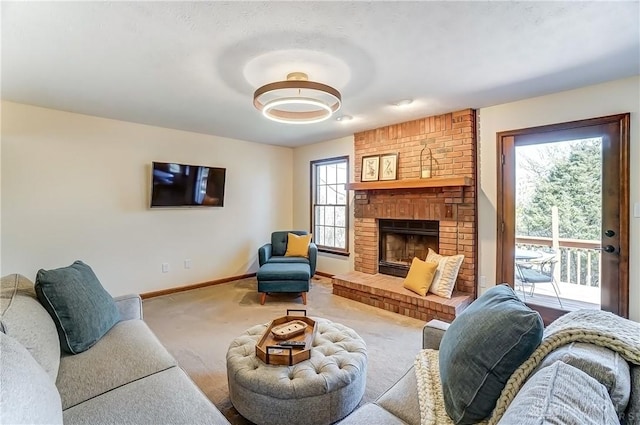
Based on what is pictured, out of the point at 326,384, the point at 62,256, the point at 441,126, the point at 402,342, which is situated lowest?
the point at 402,342

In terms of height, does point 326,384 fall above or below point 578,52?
below

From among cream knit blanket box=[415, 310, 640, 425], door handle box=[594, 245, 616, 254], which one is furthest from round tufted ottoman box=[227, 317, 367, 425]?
door handle box=[594, 245, 616, 254]

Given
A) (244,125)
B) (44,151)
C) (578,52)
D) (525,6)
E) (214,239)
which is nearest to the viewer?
(525,6)

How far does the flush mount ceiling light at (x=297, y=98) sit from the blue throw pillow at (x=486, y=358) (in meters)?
1.81

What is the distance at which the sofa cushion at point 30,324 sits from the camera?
1.28 metres

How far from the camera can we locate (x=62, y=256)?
3459mm

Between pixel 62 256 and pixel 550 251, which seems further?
pixel 62 256

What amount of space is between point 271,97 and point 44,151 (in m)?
2.67

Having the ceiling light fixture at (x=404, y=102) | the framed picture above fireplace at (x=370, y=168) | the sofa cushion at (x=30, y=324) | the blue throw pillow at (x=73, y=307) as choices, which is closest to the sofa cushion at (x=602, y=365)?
the sofa cushion at (x=30, y=324)

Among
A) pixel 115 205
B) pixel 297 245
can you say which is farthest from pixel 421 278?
pixel 115 205

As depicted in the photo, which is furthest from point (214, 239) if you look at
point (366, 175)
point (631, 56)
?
point (631, 56)

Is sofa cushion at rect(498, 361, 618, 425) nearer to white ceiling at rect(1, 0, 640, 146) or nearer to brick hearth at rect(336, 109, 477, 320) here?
white ceiling at rect(1, 0, 640, 146)

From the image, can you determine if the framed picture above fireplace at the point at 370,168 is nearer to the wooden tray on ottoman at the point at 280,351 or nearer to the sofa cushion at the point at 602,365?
the wooden tray on ottoman at the point at 280,351

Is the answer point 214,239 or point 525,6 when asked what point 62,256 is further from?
point 525,6
